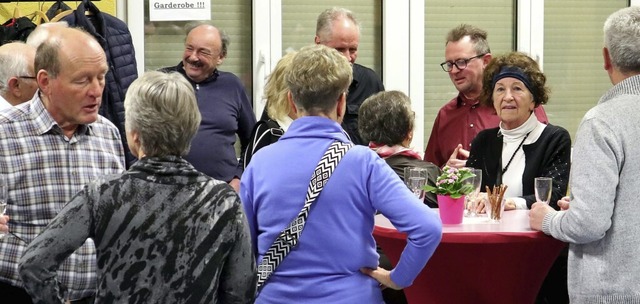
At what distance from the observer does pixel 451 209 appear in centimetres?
358

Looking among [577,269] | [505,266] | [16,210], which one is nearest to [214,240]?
[16,210]

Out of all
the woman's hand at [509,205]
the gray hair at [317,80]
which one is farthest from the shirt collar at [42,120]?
the woman's hand at [509,205]

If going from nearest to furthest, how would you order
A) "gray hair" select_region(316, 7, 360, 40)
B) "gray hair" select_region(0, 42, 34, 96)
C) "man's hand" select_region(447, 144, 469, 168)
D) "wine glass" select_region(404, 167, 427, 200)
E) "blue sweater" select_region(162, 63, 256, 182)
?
"wine glass" select_region(404, 167, 427, 200), "gray hair" select_region(0, 42, 34, 96), "man's hand" select_region(447, 144, 469, 168), "blue sweater" select_region(162, 63, 256, 182), "gray hair" select_region(316, 7, 360, 40)

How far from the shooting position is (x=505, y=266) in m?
3.57

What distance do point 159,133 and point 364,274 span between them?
0.79 metres

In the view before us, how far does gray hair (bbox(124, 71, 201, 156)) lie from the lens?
7.84ft

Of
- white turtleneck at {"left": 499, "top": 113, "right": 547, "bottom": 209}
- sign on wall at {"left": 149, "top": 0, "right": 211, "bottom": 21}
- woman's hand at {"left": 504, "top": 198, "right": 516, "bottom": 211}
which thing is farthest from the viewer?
sign on wall at {"left": 149, "top": 0, "right": 211, "bottom": 21}

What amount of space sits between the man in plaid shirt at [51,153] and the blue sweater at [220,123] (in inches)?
82.8

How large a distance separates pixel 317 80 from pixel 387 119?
1.27 m

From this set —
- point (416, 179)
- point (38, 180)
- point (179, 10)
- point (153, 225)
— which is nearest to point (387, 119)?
point (416, 179)

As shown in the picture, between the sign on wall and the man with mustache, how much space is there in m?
0.34

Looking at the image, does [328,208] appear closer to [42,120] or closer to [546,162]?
[42,120]

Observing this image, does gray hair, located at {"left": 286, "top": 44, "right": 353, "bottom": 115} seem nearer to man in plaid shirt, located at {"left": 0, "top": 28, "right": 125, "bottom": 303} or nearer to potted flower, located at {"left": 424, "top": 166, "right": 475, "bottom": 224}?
man in plaid shirt, located at {"left": 0, "top": 28, "right": 125, "bottom": 303}

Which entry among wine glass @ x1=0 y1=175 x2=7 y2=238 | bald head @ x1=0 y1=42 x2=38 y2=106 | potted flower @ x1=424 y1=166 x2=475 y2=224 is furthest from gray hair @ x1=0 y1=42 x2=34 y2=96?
potted flower @ x1=424 y1=166 x2=475 y2=224
